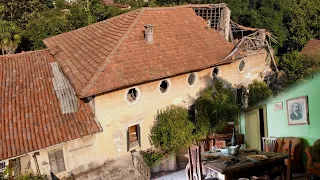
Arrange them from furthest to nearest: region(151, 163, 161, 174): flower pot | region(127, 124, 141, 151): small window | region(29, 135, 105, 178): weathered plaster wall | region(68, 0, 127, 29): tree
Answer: region(68, 0, 127, 29): tree
region(127, 124, 141, 151): small window
region(151, 163, 161, 174): flower pot
region(29, 135, 105, 178): weathered plaster wall

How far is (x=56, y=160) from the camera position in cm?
1268

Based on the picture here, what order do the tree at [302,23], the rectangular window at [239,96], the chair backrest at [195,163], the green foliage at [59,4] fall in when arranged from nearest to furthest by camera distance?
1. the chair backrest at [195,163]
2. the rectangular window at [239,96]
3. the tree at [302,23]
4. the green foliage at [59,4]

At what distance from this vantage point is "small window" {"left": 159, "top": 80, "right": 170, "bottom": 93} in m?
14.9

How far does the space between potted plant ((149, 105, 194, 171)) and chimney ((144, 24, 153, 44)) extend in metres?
3.79

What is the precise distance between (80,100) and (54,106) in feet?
3.81

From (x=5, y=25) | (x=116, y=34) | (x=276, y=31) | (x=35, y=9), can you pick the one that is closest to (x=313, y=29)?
(x=276, y=31)

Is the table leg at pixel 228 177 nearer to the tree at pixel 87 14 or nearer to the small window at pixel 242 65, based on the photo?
the small window at pixel 242 65

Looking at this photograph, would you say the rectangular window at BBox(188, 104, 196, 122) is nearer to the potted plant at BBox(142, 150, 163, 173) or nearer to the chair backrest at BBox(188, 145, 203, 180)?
the potted plant at BBox(142, 150, 163, 173)

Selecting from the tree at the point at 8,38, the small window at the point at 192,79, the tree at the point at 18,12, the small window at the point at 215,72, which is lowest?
the small window at the point at 192,79

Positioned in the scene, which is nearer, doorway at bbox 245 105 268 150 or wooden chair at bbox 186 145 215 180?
wooden chair at bbox 186 145 215 180

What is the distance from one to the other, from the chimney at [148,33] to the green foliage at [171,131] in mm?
3786

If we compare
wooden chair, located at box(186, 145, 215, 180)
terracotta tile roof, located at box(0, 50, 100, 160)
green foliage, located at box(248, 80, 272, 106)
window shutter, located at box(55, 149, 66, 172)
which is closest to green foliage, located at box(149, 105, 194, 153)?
terracotta tile roof, located at box(0, 50, 100, 160)

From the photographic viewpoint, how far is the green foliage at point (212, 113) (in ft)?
48.8

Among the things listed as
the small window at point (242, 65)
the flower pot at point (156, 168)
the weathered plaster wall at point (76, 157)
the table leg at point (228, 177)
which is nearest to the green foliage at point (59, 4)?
the small window at point (242, 65)
